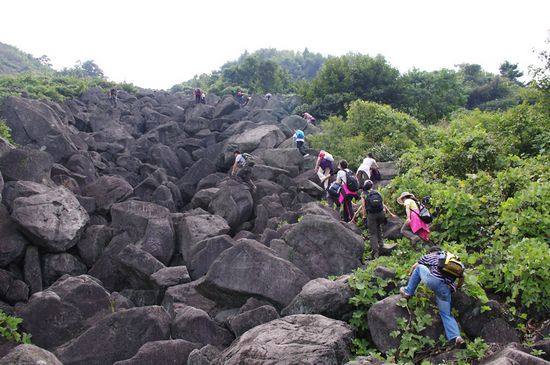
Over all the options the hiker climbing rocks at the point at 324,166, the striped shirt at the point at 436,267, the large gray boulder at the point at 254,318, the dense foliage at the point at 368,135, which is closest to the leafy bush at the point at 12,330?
the large gray boulder at the point at 254,318

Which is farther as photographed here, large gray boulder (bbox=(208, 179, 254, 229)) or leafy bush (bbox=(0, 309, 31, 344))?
large gray boulder (bbox=(208, 179, 254, 229))

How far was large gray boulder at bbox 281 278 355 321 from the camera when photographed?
367 inches

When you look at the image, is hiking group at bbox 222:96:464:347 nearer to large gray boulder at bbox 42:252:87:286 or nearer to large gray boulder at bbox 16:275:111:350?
large gray boulder at bbox 16:275:111:350

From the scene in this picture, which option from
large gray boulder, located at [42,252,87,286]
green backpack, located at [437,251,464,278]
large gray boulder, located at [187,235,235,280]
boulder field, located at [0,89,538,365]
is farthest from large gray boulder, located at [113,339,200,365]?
large gray boulder, located at [42,252,87,286]

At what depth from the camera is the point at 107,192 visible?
62.3ft

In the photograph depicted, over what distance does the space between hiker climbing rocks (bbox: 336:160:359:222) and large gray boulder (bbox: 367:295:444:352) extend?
6.31 m

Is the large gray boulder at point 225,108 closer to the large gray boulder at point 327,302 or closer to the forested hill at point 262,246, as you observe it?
the forested hill at point 262,246

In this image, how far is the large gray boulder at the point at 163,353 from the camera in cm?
867

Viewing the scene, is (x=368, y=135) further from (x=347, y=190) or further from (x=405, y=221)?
(x=405, y=221)

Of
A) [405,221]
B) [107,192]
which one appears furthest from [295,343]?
[107,192]

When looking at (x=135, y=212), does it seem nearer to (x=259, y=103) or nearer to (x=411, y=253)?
(x=411, y=253)

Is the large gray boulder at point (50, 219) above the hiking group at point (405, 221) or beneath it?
beneath

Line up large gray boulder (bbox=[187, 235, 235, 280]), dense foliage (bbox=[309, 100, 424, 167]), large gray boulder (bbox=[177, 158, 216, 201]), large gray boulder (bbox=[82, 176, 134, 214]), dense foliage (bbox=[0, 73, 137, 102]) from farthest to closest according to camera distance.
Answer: dense foliage (bbox=[0, 73, 137, 102]), dense foliage (bbox=[309, 100, 424, 167]), large gray boulder (bbox=[177, 158, 216, 201]), large gray boulder (bbox=[82, 176, 134, 214]), large gray boulder (bbox=[187, 235, 235, 280])

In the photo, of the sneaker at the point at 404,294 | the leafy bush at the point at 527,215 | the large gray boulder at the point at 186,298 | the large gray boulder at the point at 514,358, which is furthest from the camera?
the large gray boulder at the point at 186,298
